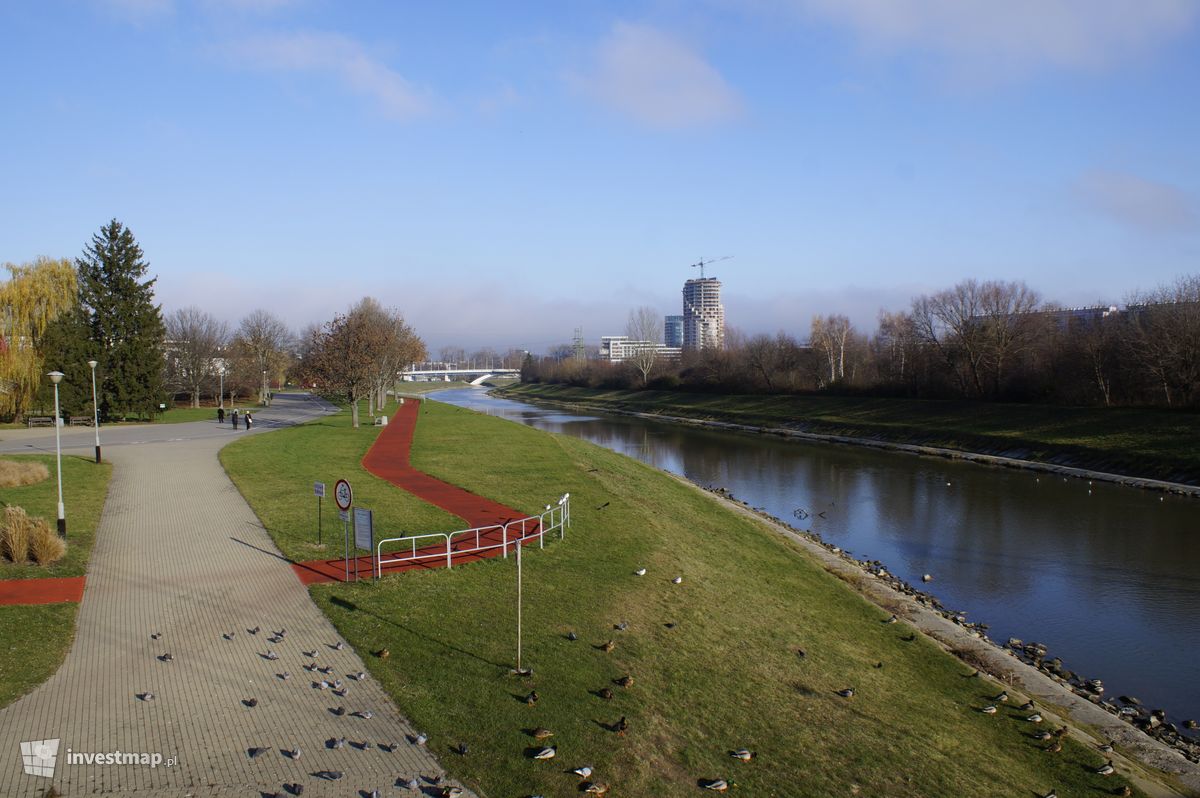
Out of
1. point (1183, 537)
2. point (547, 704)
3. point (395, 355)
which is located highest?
point (395, 355)

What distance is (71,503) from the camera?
59.2ft

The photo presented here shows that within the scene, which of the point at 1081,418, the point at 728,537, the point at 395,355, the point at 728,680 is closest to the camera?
the point at 728,680

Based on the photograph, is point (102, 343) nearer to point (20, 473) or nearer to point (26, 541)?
point (20, 473)

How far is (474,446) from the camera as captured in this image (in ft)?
107

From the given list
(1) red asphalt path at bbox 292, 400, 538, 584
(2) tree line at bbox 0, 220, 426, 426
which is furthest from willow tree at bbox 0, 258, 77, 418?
(1) red asphalt path at bbox 292, 400, 538, 584

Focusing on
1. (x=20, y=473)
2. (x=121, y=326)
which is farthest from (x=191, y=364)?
(x=20, y=473)

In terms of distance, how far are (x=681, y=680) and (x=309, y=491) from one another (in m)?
13.7

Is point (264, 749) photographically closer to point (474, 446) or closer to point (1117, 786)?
point (1117, 786)

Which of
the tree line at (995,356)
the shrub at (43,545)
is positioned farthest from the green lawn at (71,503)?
the tree line at (995,356)

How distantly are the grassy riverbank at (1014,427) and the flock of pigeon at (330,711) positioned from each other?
33.9m

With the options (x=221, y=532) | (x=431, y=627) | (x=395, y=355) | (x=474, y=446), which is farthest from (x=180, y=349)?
(x=431, y=627)

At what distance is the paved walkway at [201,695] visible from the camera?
6785 millimetres

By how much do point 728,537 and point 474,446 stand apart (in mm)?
15766

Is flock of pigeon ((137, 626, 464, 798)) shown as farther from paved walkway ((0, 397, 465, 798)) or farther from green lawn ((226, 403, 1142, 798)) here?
green lawn ((226, 403, 1142, 798))
